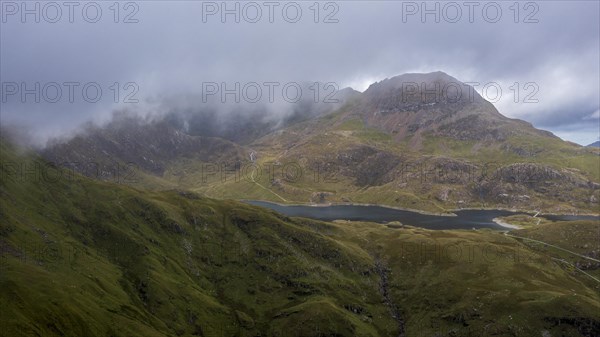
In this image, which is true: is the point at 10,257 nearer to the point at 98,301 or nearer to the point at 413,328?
the point at 98,301

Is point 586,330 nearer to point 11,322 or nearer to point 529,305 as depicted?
point 529,305

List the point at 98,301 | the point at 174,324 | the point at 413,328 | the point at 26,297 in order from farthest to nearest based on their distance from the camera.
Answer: the point at 413,328 < the point at 174,324 < the point at 98,301 < the point at 26,297

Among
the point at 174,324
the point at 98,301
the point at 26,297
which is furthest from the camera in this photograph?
the point at 174,324

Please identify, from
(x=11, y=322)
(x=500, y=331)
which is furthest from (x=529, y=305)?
(x=11, y=322)

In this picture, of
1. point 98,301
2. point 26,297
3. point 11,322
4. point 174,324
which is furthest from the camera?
point 174,324

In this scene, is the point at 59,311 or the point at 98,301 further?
the point at 98,301

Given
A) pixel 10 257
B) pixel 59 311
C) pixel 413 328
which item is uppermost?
pixel 10 257

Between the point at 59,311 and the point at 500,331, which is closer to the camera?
the point at 59,311

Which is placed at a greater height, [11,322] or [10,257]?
[10,257]

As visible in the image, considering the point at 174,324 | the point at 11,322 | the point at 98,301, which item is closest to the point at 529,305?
the point at 174,324
